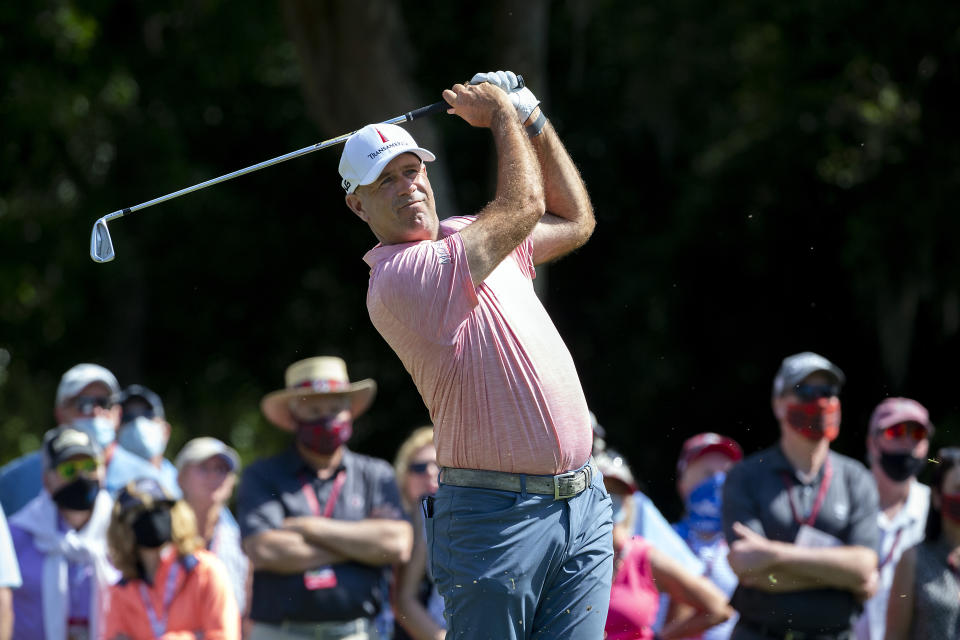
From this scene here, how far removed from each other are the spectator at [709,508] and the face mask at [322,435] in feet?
6.20

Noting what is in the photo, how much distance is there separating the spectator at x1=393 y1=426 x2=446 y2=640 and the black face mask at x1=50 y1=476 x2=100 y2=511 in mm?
1489

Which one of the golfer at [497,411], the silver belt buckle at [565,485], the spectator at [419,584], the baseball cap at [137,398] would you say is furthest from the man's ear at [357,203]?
the baseball cap at [137,398]

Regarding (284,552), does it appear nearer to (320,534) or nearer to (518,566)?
(320,534)

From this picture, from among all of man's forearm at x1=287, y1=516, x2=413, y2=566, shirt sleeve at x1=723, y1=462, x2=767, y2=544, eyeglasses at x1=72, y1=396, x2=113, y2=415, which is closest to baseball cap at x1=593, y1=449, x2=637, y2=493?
shirt sleeve at x1=723, y1=462, x2=767, y2=544

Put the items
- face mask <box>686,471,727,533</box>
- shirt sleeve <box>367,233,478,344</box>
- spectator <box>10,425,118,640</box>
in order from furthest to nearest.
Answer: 1. face mask <box>686,471,727,533</box>
2. spectator <box>10,425,118,640</box>
3. shirt sleeve <box>367,233,478,344</box>

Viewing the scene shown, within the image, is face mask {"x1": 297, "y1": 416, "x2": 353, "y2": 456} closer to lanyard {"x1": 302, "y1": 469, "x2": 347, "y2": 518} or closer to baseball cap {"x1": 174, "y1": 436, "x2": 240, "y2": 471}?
lanyard {"x1": 302, "y1": 469, "x2": 347, "y2": 518}

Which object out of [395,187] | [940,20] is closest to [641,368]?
[940,20]

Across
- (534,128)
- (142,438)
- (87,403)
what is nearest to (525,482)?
(534,128)

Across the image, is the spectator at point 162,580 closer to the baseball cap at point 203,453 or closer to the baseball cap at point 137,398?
the baseball cap at point 203,453

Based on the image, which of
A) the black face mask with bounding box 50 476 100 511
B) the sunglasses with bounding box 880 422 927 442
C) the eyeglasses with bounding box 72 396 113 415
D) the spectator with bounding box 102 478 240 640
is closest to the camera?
the spectator with bounding box 102 478 240 640

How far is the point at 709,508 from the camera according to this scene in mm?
7645

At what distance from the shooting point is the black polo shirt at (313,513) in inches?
259

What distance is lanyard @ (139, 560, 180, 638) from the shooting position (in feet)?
19.9

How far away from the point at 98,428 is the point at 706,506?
10.9 feet
